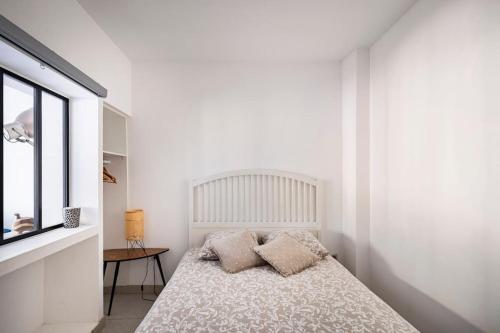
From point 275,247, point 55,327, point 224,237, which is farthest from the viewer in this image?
point 224,237

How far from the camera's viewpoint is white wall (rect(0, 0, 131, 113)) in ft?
5.18

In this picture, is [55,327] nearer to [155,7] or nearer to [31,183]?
[31,183]

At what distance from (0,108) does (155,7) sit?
4.25 feet

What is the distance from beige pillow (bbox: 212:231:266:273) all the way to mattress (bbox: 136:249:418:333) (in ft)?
0.25

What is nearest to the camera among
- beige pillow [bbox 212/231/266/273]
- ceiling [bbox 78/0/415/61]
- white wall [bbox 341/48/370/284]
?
ceiling [bbox 78/0/415/61]

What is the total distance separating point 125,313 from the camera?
2.61 metres

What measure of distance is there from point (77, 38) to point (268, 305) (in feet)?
7.90

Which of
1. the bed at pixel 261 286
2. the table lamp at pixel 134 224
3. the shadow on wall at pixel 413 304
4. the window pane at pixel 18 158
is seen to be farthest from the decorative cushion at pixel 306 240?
the window pane at pixel 18 158

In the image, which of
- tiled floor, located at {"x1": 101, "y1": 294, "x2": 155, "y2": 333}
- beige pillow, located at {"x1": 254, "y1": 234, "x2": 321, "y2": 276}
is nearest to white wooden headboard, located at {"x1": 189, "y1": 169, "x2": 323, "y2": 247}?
beige pillow, located at {"x1": 254, "y1": 234, "x2": 321, "y2": 276}

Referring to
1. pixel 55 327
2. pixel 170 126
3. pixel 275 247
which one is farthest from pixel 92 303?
pixel 170 126

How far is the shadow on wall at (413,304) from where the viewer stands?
176 cm

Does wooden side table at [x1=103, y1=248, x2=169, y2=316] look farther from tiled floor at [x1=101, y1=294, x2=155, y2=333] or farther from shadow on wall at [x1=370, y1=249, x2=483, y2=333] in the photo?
shadow on wall at [x1=370, y1=249, x2=483, y2=333]

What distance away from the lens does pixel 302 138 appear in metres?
3.15

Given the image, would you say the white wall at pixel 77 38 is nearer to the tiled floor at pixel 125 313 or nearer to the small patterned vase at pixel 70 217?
the small patterned vase at pixel 70 217
